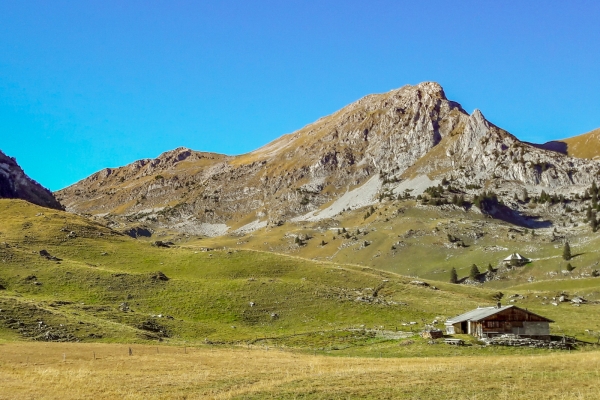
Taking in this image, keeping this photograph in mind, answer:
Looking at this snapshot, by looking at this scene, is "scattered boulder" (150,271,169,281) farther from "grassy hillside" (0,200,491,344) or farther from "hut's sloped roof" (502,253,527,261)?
"hut's sloped roof" (502,253,527,261)

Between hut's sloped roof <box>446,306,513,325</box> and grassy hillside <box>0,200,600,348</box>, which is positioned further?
grassy hillside <box>0,200,600,348</box>

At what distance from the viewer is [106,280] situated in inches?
4045

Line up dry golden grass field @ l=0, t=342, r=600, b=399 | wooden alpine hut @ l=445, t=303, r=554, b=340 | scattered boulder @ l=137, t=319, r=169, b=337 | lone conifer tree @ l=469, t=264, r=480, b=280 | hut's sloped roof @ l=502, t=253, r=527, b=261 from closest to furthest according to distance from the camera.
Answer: dry golden grass field @ l=0, t=342, r=600, b=399 < wooden alpine hut @ l=445, t=303, r=554, b=340 < scattered boulder @ l=137, t=319, r=169, b=337 < lone conifer tree @ l=469, t=264, r=480, b=280 < hut's sloped roof @ l=502, t=253, r=527, b=261

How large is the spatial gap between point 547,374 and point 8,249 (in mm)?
109742

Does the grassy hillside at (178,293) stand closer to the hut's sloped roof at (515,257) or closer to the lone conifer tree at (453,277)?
the lone conifer tree at (453,277)

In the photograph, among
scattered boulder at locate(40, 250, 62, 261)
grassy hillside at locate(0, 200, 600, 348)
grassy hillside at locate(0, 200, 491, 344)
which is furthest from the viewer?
scattered boulder at locate(40, 250, 62, 261)

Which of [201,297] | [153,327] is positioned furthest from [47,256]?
[153,327]

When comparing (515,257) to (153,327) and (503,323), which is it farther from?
(153,327)

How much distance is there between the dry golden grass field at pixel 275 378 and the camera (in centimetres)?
3066

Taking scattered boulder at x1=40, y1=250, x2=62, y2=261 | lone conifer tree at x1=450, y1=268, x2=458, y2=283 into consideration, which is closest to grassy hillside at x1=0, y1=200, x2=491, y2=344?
scattered boulder at x1=40, y1=250, x2=62, y2=261

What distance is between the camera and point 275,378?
123 ft

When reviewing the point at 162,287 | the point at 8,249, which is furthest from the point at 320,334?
the point at 8,249

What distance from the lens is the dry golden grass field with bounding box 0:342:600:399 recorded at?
30656 mm

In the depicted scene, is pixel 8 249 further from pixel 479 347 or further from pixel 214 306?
pixel 479 347
